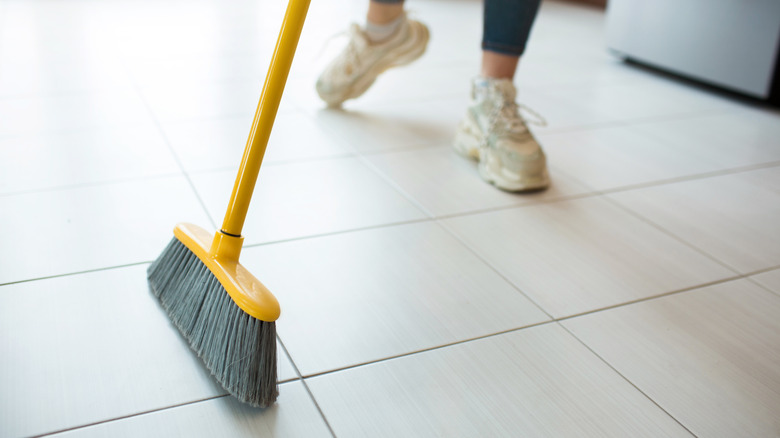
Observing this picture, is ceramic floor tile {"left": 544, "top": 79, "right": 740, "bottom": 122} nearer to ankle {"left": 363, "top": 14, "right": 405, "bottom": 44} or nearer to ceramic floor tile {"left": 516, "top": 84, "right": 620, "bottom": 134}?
ceramic floor tile {"left": 516, "top": 84, "right": 620, "bottom": 134}

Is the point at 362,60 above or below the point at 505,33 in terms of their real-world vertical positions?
below

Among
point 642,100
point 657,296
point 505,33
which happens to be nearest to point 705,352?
point 657,296

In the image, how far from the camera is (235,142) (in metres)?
1.28

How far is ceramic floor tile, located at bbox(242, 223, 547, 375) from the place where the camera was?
0.74 metres

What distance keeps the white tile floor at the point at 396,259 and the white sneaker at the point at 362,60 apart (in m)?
0.05

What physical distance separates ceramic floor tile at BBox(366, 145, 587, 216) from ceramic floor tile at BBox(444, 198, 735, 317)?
0.04 metres

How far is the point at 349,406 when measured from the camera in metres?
0.65

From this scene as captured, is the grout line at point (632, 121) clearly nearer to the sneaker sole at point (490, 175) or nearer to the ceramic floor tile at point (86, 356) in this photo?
the sneaker sole at point (490, 175)

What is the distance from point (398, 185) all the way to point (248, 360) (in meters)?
0.58

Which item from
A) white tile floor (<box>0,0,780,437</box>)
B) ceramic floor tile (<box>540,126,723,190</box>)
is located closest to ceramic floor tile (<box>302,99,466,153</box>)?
white tile floor (<box>0,0,780,437</box>)

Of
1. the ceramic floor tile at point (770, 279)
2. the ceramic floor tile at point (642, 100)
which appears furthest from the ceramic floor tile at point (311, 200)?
the ceramic floor tile at point (642, 100)

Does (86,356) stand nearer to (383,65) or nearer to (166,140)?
(166,140)

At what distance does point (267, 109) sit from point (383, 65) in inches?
33.8

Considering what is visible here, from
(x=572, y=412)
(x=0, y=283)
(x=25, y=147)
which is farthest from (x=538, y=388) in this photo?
(x=25, y=147)
